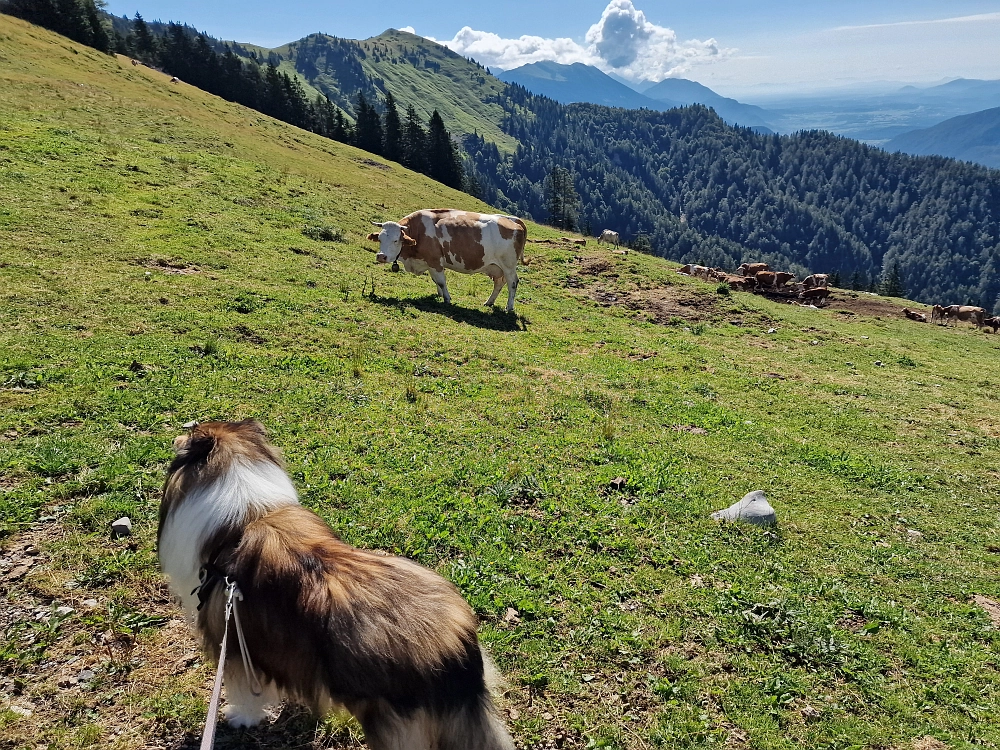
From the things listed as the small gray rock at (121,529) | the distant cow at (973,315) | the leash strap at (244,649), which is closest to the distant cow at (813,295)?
the distant cow at (973,315)

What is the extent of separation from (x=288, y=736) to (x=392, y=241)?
53.7 feet

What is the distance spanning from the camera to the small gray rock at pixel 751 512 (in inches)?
291

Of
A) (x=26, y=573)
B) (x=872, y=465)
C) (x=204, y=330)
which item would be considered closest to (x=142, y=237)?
(x=204, y=330)

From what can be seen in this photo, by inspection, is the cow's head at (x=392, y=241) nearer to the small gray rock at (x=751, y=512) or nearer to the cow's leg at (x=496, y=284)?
the cow's leg at (x=496, y=284)

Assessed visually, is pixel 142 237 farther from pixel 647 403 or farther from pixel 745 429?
pixel 745 429

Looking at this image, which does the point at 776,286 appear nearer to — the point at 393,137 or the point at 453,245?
the point at 453,245

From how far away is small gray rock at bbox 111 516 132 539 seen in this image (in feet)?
17.7

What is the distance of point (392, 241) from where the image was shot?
18391 millimetres

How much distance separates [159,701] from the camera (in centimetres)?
394

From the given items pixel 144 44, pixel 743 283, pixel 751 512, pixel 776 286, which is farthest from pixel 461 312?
pixel 144 44

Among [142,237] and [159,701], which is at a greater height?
[142,237]

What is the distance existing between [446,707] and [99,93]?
4517cm

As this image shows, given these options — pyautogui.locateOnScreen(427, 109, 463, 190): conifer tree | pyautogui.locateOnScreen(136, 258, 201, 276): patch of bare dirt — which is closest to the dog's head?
pyautogui.locateOnScreen(136, 258, 201, 276): patch of bare dirt

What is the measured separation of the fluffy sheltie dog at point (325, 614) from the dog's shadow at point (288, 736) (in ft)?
2.17
